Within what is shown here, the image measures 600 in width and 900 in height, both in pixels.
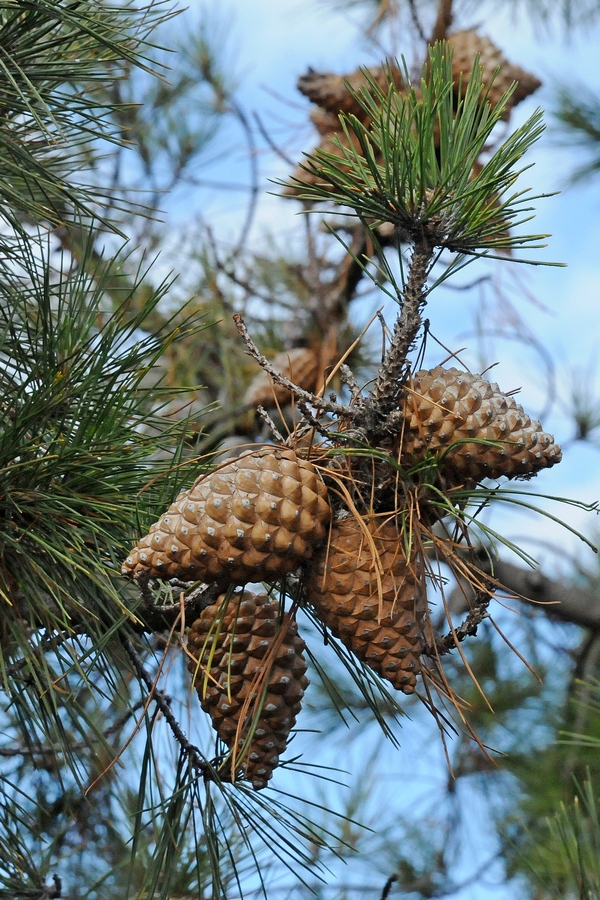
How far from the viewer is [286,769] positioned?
564 millimetres

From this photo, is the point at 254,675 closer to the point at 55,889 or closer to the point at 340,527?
the point at 340,527

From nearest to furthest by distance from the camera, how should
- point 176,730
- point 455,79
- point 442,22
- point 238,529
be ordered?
point 238,529, point 176,730, point 455,79, point 442,22

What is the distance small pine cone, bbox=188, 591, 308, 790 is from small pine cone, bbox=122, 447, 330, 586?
6 cm

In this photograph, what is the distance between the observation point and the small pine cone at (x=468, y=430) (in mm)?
434

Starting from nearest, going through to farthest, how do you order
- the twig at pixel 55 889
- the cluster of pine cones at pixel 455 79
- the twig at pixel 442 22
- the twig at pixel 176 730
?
the twig at pixel 176 730 → the twig at pixel 55 889 → the cluster of pine cones at pixel 455 79 → the twig at pixel 442 22

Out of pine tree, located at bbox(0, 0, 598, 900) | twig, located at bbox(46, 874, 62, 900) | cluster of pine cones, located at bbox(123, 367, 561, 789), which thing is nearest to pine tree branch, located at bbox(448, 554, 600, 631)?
pine tree, located at bbox(0, 0, 598, 900)

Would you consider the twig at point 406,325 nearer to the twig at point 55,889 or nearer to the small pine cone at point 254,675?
the small pine cone at point 254,675

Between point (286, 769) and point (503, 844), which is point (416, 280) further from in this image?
point (503, 844)

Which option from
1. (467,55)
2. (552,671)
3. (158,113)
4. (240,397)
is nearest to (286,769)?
(467,55)

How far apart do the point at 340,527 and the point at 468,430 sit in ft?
0.24

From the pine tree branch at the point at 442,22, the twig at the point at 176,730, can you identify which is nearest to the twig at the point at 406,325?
the twig at the point at 176,730

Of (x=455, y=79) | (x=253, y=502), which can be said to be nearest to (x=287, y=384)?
(x=253, y=502)

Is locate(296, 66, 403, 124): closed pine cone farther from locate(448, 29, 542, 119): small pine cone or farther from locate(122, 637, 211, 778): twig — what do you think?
locate(122, 637, 211, 778): twig

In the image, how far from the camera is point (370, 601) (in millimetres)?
434
